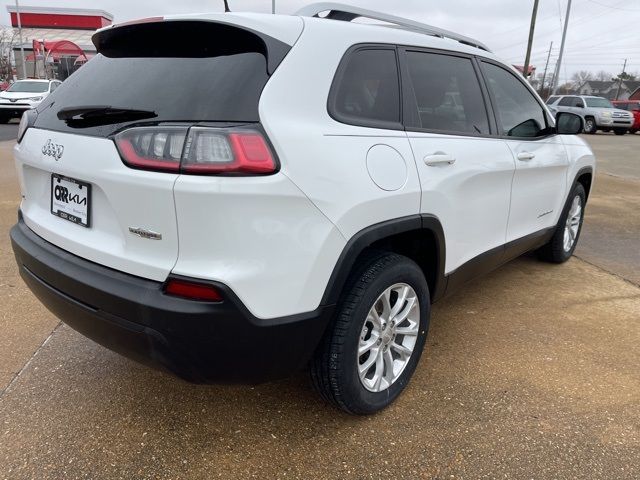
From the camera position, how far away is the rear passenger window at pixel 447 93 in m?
2.61

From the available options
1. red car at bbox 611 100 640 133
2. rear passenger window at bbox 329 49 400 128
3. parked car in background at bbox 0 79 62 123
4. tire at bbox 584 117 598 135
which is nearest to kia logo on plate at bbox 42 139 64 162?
rear passenger window at bbox 329 49 400 128

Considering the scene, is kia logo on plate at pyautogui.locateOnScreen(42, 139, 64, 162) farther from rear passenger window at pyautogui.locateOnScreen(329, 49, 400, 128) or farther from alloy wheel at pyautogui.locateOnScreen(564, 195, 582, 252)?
alloy wheel at pyautogui.locateOnScreen(564, 195, 582, 252)

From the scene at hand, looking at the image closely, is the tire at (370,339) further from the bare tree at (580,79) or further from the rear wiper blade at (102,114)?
the bare tree at (580,79)

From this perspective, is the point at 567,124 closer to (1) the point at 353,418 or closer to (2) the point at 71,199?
(1) the point at 353,418

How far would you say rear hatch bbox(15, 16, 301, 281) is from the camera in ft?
5.94

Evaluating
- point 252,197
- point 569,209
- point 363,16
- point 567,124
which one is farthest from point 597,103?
point 252,197

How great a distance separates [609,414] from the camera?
8.21 feet

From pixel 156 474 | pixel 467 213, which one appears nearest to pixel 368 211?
pixel 467 213

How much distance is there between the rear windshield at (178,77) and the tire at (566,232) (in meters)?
3.30

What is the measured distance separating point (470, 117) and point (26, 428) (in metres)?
2.72

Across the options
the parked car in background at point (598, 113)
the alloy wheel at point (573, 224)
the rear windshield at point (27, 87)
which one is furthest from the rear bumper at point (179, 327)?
the parked car in background at point (598, 113)

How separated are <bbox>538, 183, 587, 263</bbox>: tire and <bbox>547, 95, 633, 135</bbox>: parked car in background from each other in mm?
19148

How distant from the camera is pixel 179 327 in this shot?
5.82 feet

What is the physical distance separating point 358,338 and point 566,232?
314cm
